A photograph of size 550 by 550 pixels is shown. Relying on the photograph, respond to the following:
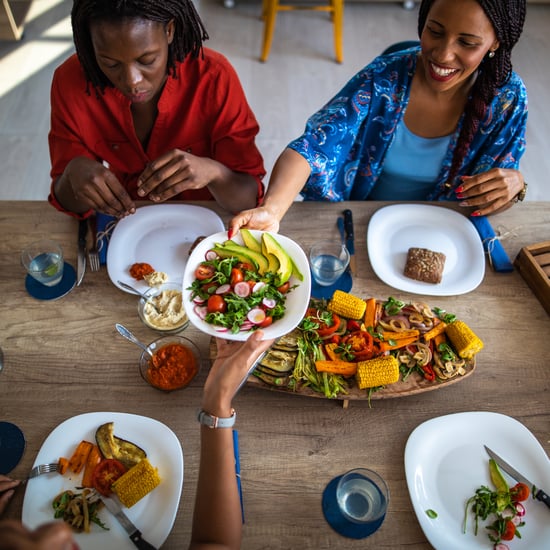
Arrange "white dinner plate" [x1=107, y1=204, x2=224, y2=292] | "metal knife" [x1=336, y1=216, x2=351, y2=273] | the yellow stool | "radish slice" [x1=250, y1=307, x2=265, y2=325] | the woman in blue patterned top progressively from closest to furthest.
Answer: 1. "radish slice" [x1=250, y1=307, x2=265, y2=325]
2. the woman in blue patterned top
3. "white dinner plate" [x1=107, y1=204, x2=224, y2=292]
4. "metal knife" [x1=336, y1=216, x2=351, y2=273]
5. the yellow stool

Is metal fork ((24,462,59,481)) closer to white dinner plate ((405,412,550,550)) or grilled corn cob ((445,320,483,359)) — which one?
white dinner plate ((405,412,550,550))

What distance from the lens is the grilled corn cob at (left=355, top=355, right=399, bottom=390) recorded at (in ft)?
4.95

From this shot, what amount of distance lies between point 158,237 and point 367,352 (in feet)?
3.24

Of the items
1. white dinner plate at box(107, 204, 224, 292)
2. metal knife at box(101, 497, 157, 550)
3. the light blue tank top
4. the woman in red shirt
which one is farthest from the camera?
the light blue tank top

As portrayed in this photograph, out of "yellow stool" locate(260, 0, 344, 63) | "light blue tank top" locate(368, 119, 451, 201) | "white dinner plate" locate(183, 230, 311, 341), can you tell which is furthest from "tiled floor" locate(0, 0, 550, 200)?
"white dinner plate" locate(183, 230, 311, 341)

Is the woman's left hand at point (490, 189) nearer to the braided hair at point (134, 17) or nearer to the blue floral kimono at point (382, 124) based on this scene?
the blue floral kimono at point (382, 124)

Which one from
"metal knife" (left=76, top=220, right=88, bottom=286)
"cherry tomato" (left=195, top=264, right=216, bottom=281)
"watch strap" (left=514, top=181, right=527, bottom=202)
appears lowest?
"metal knife" (left=76, top=220, right=88, bottom=286)

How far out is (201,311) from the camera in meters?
1.59

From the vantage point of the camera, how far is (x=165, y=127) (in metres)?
2.18

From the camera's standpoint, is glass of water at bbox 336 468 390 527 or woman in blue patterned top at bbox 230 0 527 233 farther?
woman in blue patterned top at bbox 230 0 527 233

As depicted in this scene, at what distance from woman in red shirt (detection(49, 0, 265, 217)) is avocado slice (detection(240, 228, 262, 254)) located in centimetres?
36

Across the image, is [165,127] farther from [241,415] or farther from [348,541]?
[348,541]

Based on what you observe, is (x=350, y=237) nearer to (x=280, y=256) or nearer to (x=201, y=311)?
(x=280, y=256)

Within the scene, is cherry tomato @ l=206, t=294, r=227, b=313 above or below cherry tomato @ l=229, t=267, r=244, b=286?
below
